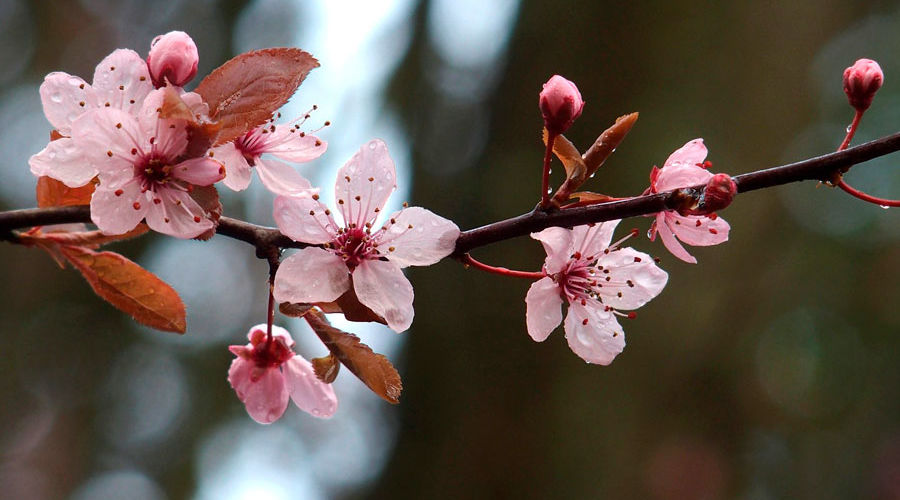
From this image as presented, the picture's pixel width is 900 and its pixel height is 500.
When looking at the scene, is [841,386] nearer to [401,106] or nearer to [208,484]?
[401,106]

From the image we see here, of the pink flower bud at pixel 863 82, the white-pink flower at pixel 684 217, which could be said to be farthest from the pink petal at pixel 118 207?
the pink flower bud at pixel 863 82

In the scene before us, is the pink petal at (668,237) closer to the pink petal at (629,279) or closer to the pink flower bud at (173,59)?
the pink petal at (629,279)

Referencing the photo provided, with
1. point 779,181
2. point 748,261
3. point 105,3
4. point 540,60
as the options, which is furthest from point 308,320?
point 105,3

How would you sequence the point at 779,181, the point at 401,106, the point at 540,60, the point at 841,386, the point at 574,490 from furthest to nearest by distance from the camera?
the point at 401,106 → the point at 540,60 → the point at 841,386 → the point at 574,490 → the point at 779,181

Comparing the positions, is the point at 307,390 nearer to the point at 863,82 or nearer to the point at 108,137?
the point at 108,137

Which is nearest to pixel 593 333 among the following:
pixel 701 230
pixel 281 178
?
pixel 701 230

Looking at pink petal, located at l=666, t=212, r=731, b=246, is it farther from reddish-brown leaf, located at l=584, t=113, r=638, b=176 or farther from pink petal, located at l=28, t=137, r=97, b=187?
pink petal, located at l=28, t=137, r=97, b=187
